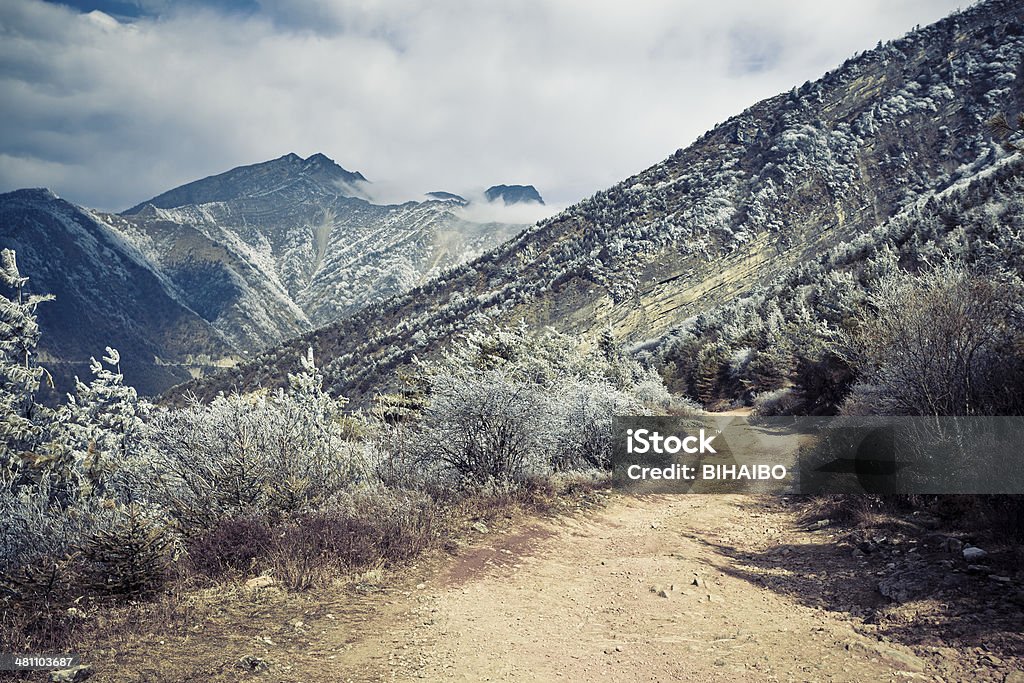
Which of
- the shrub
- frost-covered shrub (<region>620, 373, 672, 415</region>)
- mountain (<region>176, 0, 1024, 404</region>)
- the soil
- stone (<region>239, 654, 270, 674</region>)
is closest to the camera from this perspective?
stone (<region>239, 654, 270, 674</region>)

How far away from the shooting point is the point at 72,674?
12.6 ft

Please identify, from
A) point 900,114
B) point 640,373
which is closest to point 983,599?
point 640,373

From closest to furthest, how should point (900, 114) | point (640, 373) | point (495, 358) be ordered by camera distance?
point (495, 358) < point (640, 373) < point (900, 114)

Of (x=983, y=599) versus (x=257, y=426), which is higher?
(x=257, y=426)

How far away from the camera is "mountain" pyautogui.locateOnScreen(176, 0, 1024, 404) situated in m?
44.2

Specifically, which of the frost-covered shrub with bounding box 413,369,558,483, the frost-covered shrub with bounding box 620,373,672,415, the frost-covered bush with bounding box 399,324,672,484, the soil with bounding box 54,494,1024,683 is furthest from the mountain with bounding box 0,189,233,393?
the soil with bounding box 54,494,1024,683

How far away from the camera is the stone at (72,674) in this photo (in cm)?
377

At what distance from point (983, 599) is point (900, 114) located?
5656 cm

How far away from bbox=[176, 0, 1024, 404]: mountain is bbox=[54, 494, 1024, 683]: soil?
1298 inches

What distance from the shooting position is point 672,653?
4988 mm

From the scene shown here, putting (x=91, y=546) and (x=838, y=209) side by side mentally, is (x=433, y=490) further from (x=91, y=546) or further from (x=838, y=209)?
(x=838, y=209)

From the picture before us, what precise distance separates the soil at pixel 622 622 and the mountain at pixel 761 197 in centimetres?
3297

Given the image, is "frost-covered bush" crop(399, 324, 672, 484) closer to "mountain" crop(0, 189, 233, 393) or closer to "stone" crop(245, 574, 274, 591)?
"stone" crop(245, 574, 274, 591)

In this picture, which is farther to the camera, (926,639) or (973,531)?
(973,531)
